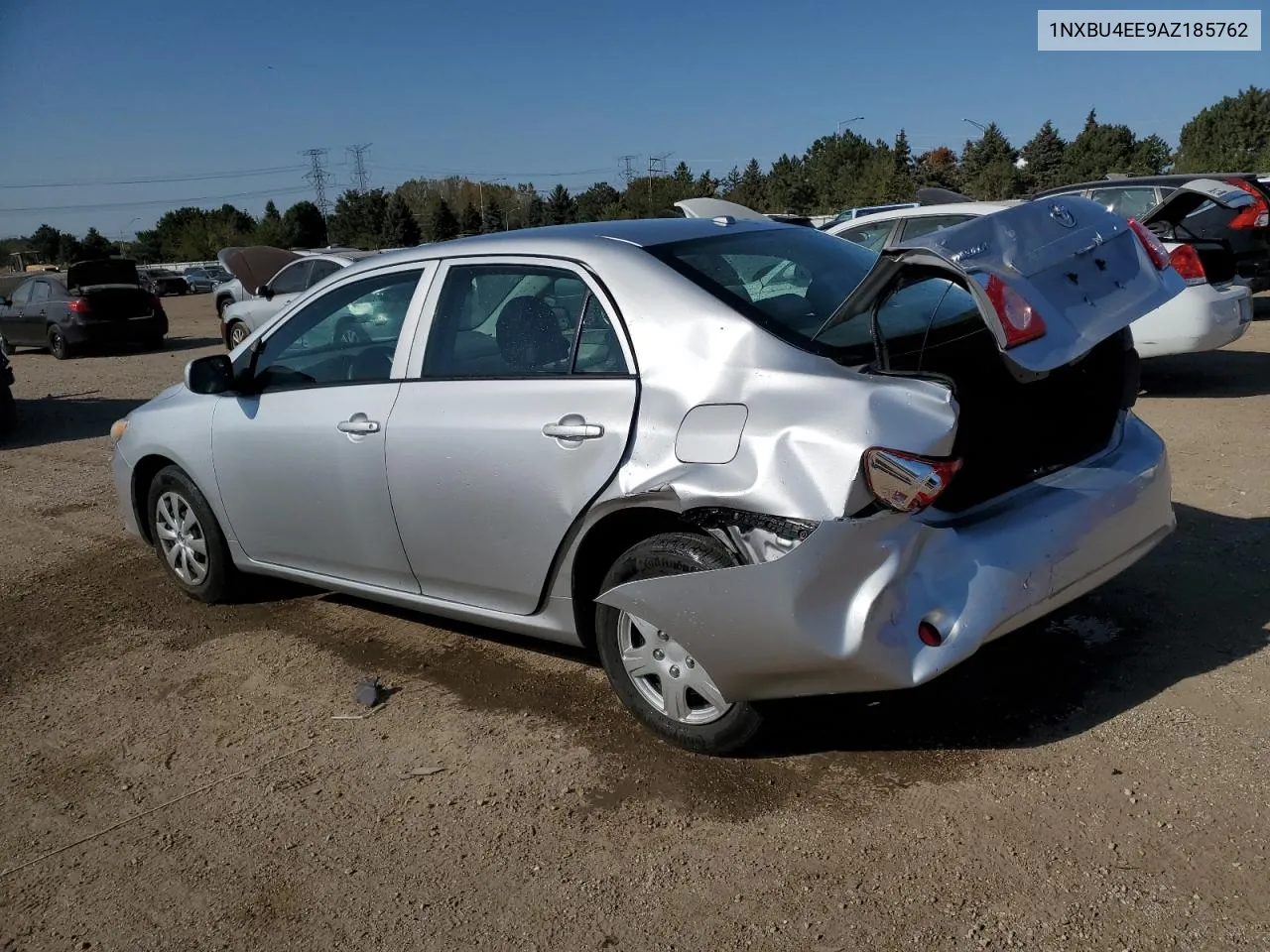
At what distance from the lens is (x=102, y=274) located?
19938mm

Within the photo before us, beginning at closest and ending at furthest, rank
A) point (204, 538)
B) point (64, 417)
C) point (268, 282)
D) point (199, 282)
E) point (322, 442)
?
1. point (322, 442)
2. point (204, 538)
3. point (64, 417)
4. point (268, 282)
5. point (199, 282)

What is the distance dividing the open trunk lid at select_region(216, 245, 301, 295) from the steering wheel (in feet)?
45.0

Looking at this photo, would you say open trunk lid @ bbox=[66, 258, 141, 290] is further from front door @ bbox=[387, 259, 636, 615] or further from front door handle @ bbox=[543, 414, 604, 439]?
front door handle @ bbox=[543, 414, 604, 439]

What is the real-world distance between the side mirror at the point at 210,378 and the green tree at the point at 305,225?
250ft

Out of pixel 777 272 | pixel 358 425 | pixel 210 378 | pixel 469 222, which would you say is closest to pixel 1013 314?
pixel 777 272

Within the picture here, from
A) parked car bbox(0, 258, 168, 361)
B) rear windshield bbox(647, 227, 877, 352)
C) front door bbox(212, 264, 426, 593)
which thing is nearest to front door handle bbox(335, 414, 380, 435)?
front door bbox(212, 264, 426, 593)

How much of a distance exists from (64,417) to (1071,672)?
11229 millimetres

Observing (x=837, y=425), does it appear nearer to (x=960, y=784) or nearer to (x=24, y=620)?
(x=960, y=784)

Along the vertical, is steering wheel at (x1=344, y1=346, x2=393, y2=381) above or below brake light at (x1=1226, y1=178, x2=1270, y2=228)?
above

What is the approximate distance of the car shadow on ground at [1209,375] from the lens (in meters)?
8.61

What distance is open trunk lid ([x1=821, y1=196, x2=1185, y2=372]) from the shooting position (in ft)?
9.62

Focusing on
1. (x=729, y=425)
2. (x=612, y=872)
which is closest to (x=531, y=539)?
(x=729, y=425)

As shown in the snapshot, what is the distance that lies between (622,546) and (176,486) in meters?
2.68

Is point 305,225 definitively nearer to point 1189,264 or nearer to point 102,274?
point 102,274
